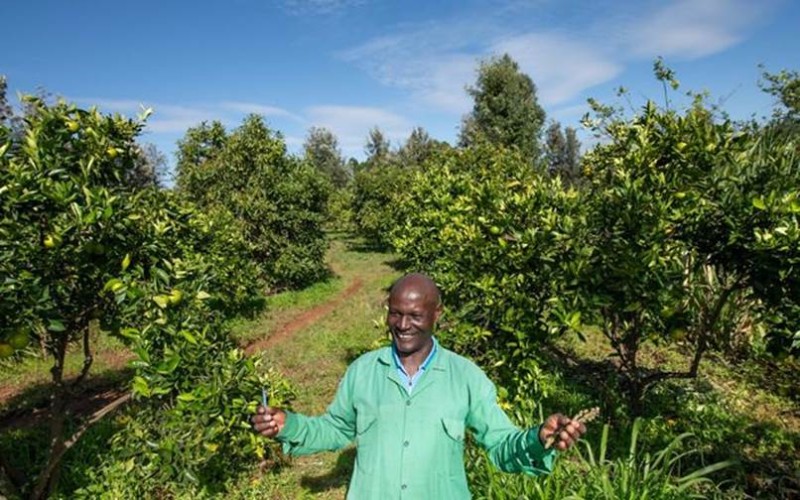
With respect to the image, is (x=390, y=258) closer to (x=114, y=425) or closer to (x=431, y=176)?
(x=431, y=176)

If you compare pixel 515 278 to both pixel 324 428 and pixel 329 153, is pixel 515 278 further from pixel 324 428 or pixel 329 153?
pixel 329 153

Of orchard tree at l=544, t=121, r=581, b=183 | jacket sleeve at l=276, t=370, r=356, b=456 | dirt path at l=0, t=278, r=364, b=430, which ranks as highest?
orchard tree at l=544, t=121, r=581, b=183

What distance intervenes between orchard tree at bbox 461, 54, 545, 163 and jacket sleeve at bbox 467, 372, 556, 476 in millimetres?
31438

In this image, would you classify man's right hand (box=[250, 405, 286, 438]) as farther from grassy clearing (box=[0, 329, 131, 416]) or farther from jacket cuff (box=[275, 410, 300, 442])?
grassy clearing (box=[0, 329, 131, 416])

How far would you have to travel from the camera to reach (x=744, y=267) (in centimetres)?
401

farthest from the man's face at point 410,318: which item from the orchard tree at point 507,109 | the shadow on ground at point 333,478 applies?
the orchard tree at point 507,109

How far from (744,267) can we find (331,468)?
463 cm

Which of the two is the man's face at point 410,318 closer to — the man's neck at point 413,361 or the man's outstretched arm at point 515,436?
the man's neck at point 413,361

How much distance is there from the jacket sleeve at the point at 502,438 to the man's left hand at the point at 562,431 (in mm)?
109

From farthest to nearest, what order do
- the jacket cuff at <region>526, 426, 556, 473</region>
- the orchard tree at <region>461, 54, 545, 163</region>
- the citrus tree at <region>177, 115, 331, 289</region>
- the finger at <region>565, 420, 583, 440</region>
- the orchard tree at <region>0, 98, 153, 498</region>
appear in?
the orchard tree at <region>461, 54, 545, 163</region> → the citrus tree at <region>177, 115, 331, 289</region> → the orchard tree at <region>0, 98, 153, 498</region> → the jacket cuff at <region>526, 426, 556, 473</region> → the finger at <region>565, 420, 583, 440</region>

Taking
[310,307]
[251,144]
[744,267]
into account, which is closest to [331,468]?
[744,267]

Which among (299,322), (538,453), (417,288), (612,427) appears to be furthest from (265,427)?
(299,322)

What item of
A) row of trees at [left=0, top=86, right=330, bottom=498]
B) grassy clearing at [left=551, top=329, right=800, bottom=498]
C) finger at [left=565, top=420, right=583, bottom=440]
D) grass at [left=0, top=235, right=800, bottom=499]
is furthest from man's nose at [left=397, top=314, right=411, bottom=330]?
grassy clearing at [left=551, top=329, right=800, bottom=498]

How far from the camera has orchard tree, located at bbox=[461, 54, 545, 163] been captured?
33250 millimetres
